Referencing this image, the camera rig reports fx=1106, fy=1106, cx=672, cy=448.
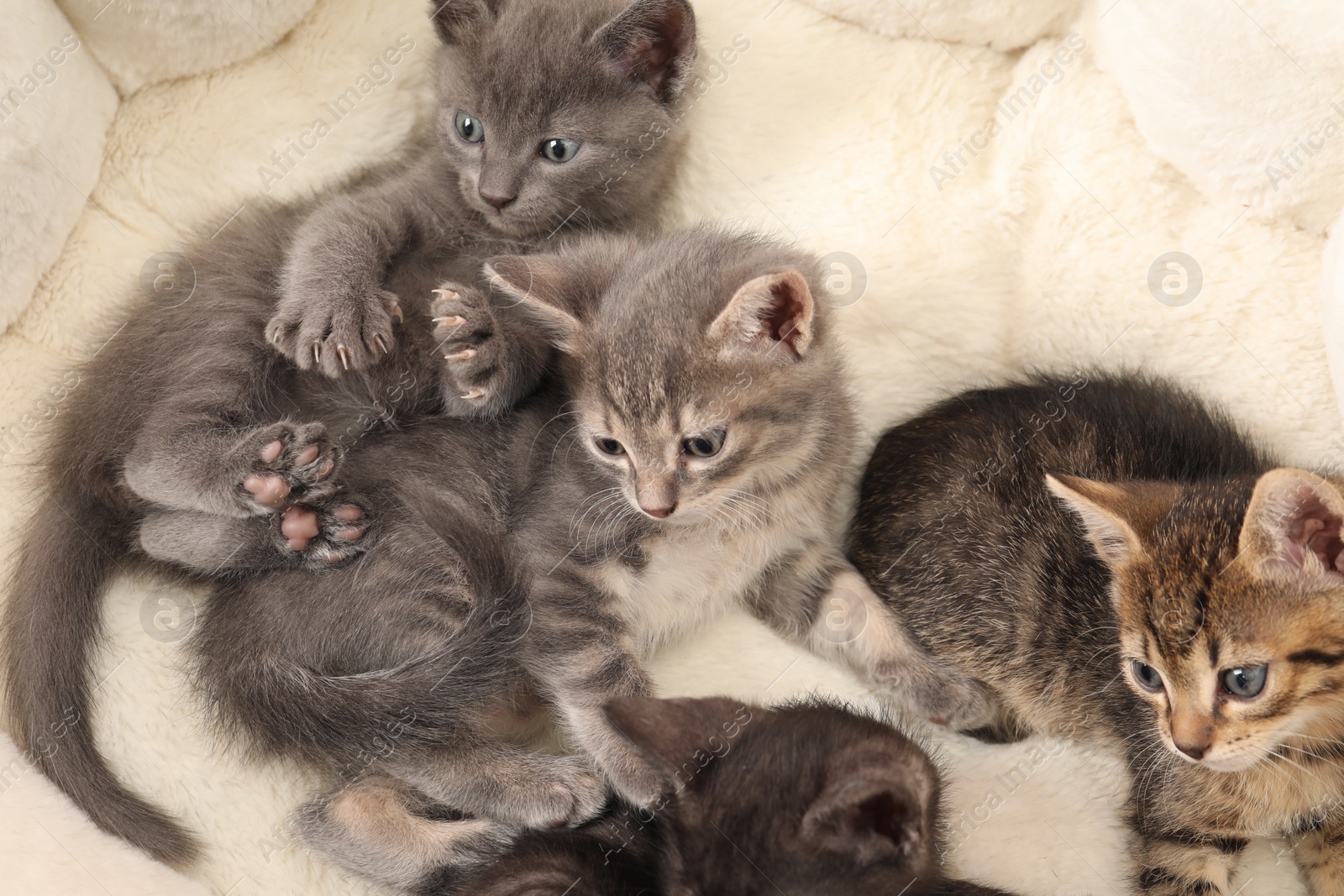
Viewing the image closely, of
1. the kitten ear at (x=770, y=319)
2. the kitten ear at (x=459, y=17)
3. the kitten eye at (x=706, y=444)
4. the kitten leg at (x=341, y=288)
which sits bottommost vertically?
the kitten eye at (x=706, y=444)

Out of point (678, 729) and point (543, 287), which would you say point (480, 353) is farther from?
point (678, 729)

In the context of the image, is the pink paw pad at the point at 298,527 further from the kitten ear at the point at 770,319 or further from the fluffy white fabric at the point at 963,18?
the fluffy white fabric at the point at 963,18

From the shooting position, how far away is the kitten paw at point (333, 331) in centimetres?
204

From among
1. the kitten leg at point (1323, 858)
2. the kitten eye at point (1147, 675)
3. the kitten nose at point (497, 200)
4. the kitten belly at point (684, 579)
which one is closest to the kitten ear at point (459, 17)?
the kitten nose at point (497, 200)

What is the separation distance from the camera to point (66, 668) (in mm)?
1995

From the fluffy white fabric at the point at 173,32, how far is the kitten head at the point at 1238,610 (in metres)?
1.95

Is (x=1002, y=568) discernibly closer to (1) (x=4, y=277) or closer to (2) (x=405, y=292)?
(2) (x=405, y=292)

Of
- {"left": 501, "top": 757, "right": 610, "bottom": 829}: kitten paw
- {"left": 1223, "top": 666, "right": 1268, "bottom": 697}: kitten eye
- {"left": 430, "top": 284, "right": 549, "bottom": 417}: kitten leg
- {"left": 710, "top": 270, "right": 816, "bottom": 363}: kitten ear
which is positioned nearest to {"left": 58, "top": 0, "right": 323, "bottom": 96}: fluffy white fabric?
{"left": 430, "top": 284, "right": 549, "bottom": 417}: kitten leg

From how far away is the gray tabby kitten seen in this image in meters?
1.92

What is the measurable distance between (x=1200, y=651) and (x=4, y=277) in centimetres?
230

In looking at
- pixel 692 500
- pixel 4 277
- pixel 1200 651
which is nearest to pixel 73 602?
pixel 4 277

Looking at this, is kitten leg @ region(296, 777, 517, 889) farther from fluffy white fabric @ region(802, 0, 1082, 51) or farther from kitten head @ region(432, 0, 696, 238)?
fluffy white fabric @ region(802, 0, 1082, 51)

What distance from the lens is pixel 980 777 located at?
6.90ft

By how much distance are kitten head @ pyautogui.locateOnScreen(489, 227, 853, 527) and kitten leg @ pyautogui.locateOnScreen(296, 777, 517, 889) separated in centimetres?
65
